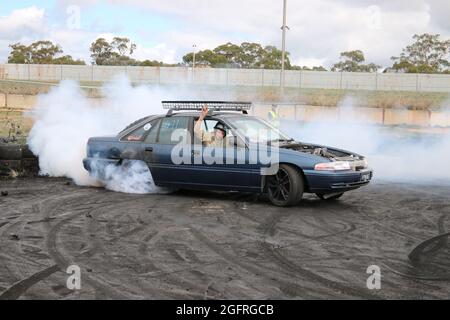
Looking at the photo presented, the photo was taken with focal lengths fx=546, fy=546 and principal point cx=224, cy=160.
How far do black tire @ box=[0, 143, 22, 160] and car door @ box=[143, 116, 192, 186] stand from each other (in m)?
2.97

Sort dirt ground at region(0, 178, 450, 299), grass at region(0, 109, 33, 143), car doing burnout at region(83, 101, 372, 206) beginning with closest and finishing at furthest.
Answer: dirt ground at region(0, 178, 450, 299) → car doing burnout at region(83, 101, 372, 206) → grass at region(0, 109, 33, 143)

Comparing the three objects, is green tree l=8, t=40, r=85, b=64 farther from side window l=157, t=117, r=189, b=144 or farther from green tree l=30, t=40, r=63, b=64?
side window l=157, t=117, r=189, b=144

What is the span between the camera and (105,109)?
453 inches

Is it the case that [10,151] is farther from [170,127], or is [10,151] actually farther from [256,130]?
[256,130]

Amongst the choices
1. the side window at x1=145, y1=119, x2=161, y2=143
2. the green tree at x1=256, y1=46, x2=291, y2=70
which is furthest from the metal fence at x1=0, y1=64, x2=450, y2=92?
the side window at x1=145, y1=119, x2=161, y2=143

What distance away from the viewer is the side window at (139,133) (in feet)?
28.5

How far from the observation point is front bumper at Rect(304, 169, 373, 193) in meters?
7.41

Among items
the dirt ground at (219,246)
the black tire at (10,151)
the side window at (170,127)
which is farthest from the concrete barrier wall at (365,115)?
the dirt ground at (219,246)

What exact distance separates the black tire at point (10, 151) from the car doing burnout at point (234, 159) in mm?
1778

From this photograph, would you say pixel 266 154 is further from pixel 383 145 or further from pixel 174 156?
pixel 383 145

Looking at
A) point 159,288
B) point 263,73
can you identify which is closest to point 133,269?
point 159,288

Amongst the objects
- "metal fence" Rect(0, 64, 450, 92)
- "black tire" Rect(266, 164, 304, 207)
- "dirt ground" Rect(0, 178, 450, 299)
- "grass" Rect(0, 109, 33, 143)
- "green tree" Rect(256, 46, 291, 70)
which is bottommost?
"dirt ground" Rect(0, 178, 450, 299)

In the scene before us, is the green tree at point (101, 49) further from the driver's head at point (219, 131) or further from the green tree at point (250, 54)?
the driver's head at point (219, 131)

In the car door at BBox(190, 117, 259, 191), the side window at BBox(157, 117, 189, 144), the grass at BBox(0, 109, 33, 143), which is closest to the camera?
the car door at BBox(190, 117, 259, 191)
